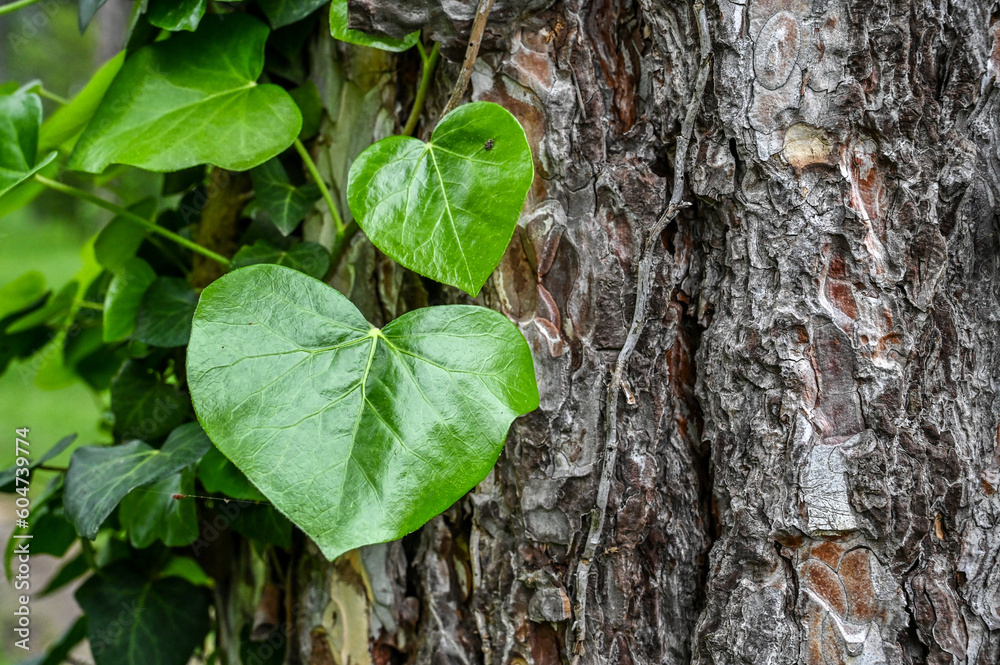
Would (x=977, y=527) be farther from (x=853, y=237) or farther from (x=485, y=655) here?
(x=485, y=655)

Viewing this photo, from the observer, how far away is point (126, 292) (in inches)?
35.6

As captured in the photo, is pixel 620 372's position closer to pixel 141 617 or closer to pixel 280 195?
pixel 280 195

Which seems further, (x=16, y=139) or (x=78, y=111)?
(x=78, y=111)

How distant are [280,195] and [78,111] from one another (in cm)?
32

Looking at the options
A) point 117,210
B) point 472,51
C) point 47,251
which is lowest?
point 47,251

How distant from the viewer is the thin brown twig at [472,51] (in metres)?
0.61

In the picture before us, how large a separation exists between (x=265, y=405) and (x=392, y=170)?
251 millimetres

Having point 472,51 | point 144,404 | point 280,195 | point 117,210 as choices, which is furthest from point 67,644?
point 472,51

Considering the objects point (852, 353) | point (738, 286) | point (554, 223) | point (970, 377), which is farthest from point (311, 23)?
point (970, 377)

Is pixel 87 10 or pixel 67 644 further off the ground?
pixel 87 10

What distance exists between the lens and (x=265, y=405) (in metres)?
0.56

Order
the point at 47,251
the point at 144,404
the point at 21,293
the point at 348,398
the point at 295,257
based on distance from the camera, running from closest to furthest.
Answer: the point at 348,398, the point at 295,257, the point at 144,404, the point at 21,293, the point at 47,251

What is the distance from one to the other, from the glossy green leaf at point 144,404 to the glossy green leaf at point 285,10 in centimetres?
52

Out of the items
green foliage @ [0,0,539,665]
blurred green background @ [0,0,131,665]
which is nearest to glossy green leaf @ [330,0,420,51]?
green foliage @ [0,0,539,665]
